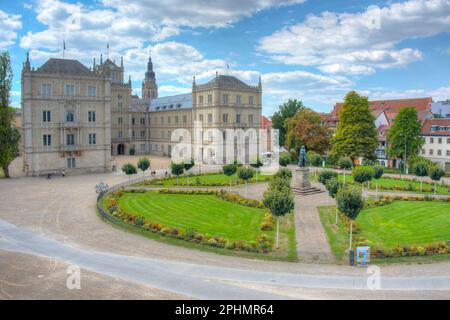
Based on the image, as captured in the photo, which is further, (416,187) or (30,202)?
(416,187)

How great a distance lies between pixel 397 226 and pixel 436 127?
52.5m

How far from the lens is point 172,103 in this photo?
94.7 meters

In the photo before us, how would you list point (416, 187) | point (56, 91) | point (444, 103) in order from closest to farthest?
1. point (416, 187)
2. point (56, 91)
3. point (444, 103)

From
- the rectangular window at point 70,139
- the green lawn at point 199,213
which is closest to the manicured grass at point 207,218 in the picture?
the green lawn at point 199,213

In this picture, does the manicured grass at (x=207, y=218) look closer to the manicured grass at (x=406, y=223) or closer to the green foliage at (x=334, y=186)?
the green foliage at (x=334, y=186)

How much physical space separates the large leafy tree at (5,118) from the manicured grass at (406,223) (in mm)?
51262

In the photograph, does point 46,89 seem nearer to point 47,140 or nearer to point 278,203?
point 47,140

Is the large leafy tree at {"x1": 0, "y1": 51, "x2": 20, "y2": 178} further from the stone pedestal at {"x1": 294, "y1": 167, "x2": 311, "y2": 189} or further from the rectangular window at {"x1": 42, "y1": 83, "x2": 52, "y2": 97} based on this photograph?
the stone pedestal at {"x1": 294, "y1": 167, "x2": 311, "y2": 189}

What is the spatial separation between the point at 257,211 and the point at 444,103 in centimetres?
7892

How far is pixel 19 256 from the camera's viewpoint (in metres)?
24.2

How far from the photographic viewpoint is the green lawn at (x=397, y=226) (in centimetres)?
2792
